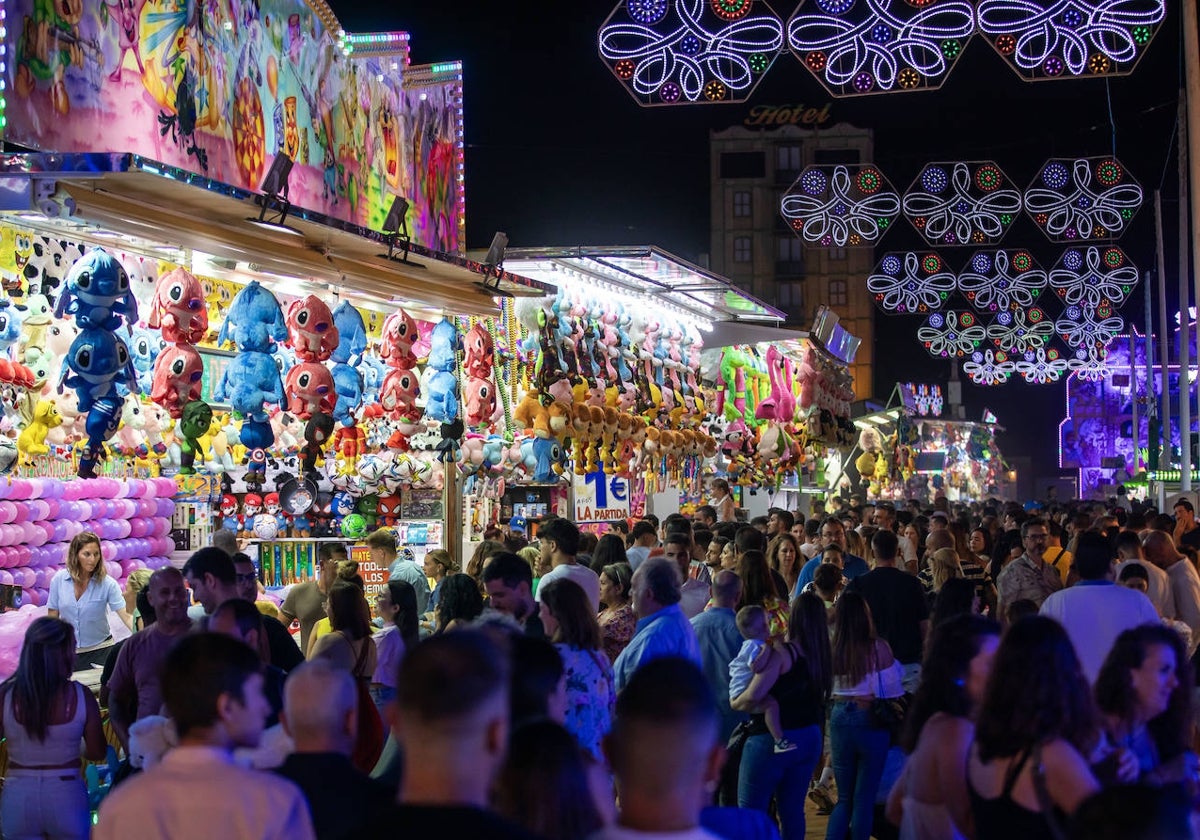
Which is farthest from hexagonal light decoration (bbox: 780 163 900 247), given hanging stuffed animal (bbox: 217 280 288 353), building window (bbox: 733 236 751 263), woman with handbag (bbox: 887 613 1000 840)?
building window (bbox: 733 236 751 263)

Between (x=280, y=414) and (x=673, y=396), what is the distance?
4.42 meters

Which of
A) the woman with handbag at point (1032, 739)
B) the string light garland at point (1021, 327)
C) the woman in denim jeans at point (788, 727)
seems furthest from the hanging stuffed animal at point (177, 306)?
the string light garland at point (1021, 327)

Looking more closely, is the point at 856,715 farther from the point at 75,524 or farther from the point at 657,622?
the point at 75,524

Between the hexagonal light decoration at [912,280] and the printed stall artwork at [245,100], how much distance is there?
34.3ft

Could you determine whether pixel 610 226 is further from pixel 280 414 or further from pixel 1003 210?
pixel 280 414

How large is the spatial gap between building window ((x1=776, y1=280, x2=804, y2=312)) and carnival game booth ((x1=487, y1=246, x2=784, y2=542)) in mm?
53306

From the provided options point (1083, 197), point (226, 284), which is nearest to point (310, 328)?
point (226, 284)

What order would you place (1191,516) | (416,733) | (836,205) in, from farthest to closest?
(836,205) < (1191,516) < (416,733)

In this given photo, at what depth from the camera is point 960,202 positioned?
62.0 ft

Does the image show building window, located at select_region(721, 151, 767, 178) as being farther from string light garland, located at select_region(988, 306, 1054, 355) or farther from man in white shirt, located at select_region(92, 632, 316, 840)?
man in white shirt, located at select_region(92, 632, 316, 840)

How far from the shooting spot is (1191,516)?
646 inches

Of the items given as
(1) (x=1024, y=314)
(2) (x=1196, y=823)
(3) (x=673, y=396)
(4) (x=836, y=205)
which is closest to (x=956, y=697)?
(2) (x=1196, y=823)

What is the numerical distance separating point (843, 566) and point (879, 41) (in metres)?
4.32

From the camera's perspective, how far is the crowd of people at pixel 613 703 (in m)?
3.18
